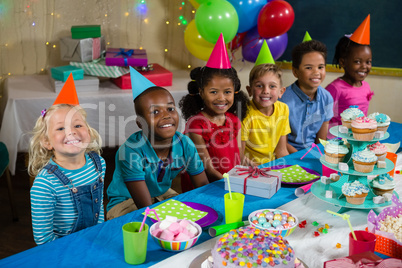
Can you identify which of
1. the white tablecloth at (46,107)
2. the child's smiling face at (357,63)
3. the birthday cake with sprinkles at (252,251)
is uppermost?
the child's smiling face at (357,63)

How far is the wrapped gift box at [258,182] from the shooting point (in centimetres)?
151

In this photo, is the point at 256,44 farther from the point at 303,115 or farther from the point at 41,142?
the point at 41,142

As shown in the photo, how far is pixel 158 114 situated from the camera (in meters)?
1.66

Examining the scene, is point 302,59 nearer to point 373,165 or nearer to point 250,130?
point 250,130

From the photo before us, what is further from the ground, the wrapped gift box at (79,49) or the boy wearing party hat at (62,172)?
the wrapped gift box at (79,49)

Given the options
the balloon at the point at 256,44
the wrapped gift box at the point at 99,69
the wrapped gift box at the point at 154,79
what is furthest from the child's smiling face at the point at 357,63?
the wrapped gift box at the point at 99,69

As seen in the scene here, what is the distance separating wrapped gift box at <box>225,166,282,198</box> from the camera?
1.51 meters

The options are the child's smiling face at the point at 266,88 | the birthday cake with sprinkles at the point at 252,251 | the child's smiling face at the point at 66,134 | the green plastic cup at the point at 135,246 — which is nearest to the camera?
the birthday cake with sprinkles at the point at 252,251

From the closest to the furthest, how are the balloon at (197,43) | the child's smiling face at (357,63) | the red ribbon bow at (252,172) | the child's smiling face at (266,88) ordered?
the red ribbon bow at (252,172)
the child's smiling face at (266,88)
the child's smiling face at (357,63)
the balloon at (197,43)

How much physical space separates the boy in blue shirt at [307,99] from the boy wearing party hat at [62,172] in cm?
123

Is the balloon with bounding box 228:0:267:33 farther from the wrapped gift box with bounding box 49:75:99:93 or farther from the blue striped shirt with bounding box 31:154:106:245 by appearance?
the blue striped shirt with bounding box 31:154:106:245

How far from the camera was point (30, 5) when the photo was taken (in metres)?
3.27

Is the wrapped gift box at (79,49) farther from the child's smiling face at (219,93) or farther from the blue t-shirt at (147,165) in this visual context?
the blue t-shirt at (147,165)

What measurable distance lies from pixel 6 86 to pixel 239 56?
1905mm
